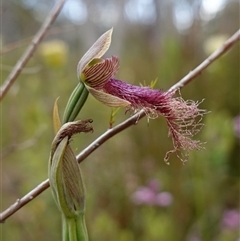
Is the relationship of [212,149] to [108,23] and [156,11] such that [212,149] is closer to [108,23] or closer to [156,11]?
[156,11]

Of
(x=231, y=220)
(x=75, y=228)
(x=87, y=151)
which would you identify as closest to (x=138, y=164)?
(x=231, y=220)

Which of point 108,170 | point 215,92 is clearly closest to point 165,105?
point 108,170

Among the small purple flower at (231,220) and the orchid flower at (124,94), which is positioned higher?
the orchid flower at (124,94)

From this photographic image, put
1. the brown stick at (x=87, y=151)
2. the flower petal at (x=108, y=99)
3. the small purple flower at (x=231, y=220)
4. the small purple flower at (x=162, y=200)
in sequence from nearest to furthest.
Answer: the flower petal at (x=108, y=99), the brown stick at (x=87, y=151), the small purple flower at (x=162, y=200), the small purple flower at (x=231, y=220)

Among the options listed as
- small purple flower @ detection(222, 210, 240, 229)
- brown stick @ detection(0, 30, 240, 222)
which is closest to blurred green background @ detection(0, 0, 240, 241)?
small purple flower @ detection(222, 210, 240, 229)

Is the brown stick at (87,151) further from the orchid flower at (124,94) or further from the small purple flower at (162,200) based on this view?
the small purple flower at (162,200)

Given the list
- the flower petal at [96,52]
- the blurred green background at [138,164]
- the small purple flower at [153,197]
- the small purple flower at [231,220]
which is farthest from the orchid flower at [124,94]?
the small purple flower at [231,220]

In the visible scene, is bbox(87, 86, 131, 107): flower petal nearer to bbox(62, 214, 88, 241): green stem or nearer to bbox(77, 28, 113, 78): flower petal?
bbox(77, 28, 113, 78): flower petal
